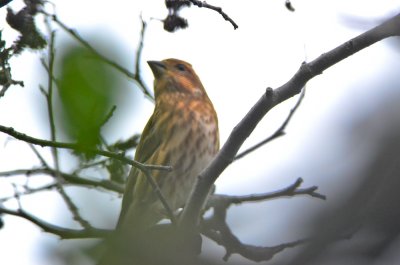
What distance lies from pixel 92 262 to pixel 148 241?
0.55 metres

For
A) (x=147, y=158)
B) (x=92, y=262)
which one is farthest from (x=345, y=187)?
(x=147, y=158)

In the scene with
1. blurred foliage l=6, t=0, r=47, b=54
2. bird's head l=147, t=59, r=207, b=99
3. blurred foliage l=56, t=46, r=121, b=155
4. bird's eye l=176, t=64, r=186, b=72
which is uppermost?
bird's eye l=176, t=64, r=186, b=72

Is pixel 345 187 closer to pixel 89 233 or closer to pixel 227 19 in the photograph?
pixel 89 233

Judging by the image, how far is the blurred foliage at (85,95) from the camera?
2.02m

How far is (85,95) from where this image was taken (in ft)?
6.62

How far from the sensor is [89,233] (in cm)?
318

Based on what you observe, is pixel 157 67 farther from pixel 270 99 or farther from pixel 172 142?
pixel 270 99

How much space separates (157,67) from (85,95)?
718 centimetres

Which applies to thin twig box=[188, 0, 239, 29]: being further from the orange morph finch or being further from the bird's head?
the bird's head

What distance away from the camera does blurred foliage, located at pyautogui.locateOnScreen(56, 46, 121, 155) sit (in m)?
2.02

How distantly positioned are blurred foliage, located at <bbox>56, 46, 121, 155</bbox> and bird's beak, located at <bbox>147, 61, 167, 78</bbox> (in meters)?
6.94

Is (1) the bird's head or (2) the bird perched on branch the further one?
(1) the bird's head

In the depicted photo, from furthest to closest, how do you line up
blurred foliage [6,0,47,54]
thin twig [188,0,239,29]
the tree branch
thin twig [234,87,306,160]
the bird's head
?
the bird's head, thin twig [234,87,306,160], thin twig [188,0,239,29], the tree branch, blurred foliage [6,0,47,54]

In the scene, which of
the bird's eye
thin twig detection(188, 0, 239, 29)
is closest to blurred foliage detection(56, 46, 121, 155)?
thin twig detection(188, 0, 239, 29)
